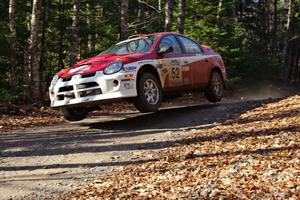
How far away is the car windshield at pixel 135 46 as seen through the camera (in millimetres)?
8156

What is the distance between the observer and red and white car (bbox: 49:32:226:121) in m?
7.07

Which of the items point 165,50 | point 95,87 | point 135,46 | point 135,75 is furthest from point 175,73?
point 95,87

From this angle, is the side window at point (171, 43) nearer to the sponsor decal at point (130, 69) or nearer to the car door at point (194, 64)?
the car door at point (194, 64)

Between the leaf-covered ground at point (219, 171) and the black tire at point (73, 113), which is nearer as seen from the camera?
the leaf-covered ground at point (219, 171)

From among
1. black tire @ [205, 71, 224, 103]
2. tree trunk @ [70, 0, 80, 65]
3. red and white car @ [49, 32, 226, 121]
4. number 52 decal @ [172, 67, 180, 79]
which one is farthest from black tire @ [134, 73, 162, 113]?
tree trunk @ [70, 0, 80, 65]

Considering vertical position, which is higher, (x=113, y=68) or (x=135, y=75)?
(x=113, y=68)

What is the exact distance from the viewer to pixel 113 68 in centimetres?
711

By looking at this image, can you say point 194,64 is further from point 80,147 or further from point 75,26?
point 75,26

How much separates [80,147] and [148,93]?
6.91 feet

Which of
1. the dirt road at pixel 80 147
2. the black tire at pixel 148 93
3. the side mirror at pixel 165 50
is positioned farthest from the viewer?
the side mirror at pixel 165 50

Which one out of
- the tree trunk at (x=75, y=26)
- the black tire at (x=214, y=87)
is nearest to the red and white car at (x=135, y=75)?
the black tire at (x=214, y=87)

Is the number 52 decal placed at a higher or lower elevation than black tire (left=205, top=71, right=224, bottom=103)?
higher

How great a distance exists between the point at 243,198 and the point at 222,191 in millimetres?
267

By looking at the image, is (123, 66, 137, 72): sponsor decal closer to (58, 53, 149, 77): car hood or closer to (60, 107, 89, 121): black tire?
(58, 53, 149, 77): car hood
